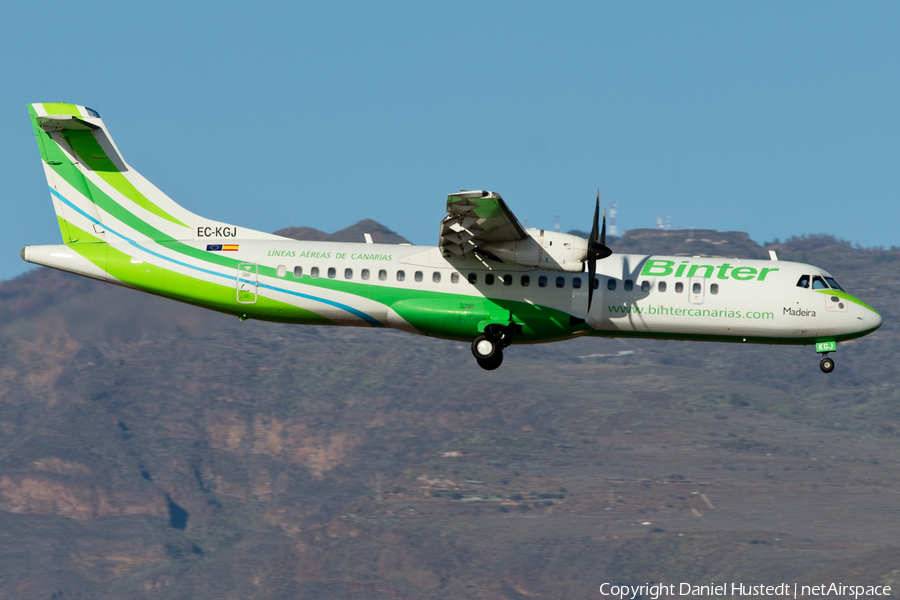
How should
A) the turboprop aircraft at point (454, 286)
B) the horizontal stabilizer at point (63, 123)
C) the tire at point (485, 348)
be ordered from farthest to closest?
the horizontal stabilizer at point (63, 123), the turboprop aircraft at point (454, 286), the tire at point (485, 348)

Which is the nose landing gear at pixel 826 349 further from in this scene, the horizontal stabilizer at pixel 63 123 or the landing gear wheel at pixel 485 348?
the horizontal stabilizer at pixel 63 123

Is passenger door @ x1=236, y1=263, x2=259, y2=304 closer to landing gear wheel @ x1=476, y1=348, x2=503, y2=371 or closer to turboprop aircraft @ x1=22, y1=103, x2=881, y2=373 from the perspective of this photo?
turboprop aircraft @ x1=22, y1=103, x2=881, y2=373

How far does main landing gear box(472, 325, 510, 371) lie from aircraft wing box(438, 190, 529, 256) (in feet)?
8.30

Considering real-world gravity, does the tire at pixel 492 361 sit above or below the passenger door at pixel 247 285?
below

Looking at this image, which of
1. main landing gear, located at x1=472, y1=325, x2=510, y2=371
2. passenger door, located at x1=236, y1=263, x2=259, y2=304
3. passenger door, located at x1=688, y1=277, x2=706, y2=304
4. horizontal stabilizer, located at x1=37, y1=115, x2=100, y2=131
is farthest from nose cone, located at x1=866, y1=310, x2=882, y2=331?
horizontal stabilizer, located at x1=37, y1=115, x2=100, y2=131

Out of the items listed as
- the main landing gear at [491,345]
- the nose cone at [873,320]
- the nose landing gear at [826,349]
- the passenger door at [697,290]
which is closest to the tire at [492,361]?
the main landing gear at [491,345]

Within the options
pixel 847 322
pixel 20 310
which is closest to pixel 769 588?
pixel 20 310

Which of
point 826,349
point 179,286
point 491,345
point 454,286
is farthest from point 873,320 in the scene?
point 179,286

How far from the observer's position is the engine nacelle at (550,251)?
101 feet

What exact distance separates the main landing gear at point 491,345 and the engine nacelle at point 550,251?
8.50ft

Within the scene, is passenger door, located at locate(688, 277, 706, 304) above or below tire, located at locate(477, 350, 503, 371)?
above

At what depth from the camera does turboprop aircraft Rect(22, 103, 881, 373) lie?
107 ft

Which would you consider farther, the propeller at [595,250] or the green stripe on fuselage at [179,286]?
the green stripe on fuselage at [179,286]

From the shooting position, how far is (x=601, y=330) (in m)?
33.0
